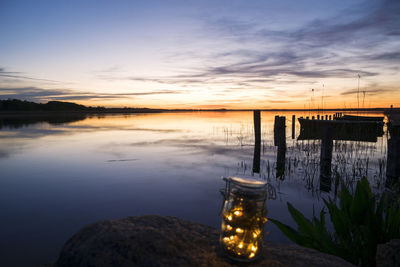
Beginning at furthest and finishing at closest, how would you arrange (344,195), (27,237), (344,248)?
(27,237) → (344,195) → (344,248)

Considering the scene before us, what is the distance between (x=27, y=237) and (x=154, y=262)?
14.9ft

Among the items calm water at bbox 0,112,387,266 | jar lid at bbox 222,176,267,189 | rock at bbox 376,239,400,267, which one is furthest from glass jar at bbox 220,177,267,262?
calm water at bbox 0,112,387,266

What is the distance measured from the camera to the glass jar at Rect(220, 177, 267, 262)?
1919 mm

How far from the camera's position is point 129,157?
12797 mm

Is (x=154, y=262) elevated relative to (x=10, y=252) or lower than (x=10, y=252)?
elevated

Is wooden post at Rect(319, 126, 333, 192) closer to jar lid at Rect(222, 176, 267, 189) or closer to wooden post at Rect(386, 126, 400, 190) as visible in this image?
wooden post at Rect(386, 126, 400, 190)

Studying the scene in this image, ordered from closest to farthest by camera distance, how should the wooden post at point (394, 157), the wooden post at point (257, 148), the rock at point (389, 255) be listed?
the rock at point (389, 255)
the wooden post at point (394, 157)
the wooden post at point (257, 148)

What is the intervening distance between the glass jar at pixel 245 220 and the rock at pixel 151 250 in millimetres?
94

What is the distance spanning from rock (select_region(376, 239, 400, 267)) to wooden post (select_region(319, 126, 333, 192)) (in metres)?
5.59

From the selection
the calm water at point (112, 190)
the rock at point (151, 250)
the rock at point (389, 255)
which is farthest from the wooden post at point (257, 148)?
the rock at point (151, 250)

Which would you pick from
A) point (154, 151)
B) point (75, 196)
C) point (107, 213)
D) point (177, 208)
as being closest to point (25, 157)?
point (154, 151)

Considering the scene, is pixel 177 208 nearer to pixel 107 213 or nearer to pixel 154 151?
pixel 107 213

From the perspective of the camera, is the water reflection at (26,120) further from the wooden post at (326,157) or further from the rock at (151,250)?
the rock at (151,250)

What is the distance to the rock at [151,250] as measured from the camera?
5.88 feet
